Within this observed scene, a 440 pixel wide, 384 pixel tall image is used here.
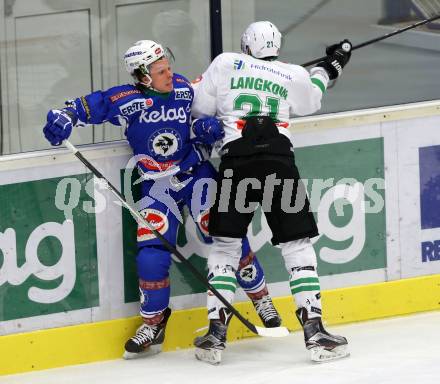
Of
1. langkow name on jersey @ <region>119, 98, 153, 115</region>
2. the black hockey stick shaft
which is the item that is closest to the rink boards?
the black hockey stick shaft

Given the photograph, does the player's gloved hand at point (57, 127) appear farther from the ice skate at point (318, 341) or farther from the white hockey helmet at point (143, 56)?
the ice skate at point (318, 341)

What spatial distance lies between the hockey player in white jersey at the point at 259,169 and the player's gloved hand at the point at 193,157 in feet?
0.39

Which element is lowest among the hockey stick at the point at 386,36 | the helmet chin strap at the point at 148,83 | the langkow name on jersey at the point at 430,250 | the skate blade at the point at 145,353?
the skate blade at the point at 145,353

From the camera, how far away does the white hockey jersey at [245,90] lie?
231 inches

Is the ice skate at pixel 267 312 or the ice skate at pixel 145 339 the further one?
the ice skate at pixel 267 312

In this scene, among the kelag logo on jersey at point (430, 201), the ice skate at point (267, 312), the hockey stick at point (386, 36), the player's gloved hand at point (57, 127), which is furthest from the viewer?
Result: the kelag logo on jersey at point (430, 201)

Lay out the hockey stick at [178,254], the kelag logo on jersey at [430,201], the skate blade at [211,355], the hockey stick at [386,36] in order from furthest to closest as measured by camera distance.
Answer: the kelag logo on jersey at [430,201], the hockey stick at [386,36], the skate blade at [211,355], the hockey stick at [178,254]

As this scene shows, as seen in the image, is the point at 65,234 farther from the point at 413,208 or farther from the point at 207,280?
the point at 413,208

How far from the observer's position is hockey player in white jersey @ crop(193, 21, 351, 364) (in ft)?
→ 19.2

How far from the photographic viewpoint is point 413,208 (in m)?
6.62

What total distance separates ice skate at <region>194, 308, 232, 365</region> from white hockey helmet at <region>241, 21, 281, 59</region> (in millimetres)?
1014

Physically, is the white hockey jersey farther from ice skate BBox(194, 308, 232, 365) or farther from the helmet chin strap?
ice skate BBox(194, 308, 232, 365)

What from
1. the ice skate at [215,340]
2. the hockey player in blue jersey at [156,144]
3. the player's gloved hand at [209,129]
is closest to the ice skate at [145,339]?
the hockey player in blue jersey at [156,144]

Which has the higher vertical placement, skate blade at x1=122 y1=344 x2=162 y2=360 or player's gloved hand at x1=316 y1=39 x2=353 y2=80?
player's gloved hand at x1=316 y1=39 x2=353 y2=80
